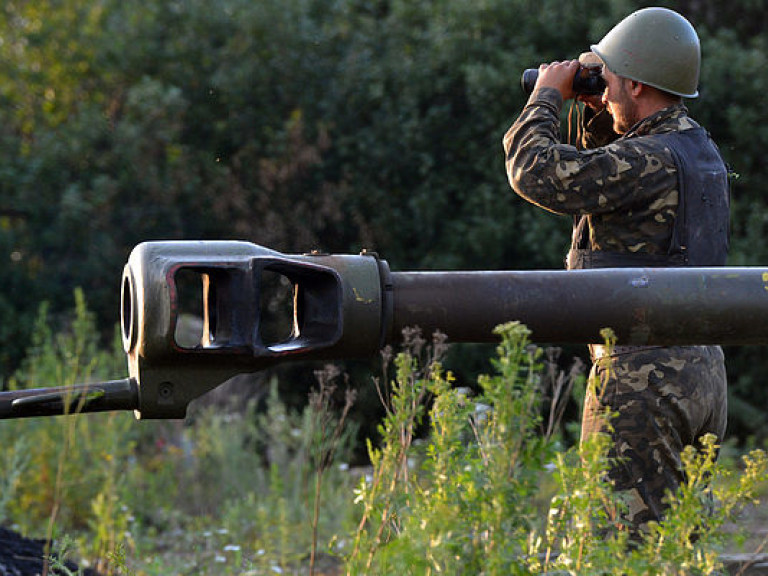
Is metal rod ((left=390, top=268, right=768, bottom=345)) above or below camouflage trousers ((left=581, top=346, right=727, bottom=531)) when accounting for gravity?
above

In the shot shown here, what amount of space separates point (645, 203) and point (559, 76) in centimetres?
53

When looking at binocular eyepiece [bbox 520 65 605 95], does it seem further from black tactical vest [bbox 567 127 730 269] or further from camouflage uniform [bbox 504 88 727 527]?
black tactical vest [bbox 567 127 730 269]

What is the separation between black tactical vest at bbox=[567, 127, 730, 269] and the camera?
161 inches

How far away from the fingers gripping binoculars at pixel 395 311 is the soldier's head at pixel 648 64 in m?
1.50

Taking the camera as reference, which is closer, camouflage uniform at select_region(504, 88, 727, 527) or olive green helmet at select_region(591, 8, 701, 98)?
camouflage uniform at select_region(504, 88, 727, 527)

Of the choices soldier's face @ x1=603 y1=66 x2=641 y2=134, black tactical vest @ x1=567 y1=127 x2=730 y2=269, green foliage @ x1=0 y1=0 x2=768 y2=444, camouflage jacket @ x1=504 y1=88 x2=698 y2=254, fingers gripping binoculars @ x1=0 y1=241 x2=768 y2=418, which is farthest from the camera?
green foliage @ x1=0 y1=0 x2=768 y2=444

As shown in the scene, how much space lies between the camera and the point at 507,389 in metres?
2.47

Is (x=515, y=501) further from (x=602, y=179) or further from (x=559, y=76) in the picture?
(x=559, y=76)

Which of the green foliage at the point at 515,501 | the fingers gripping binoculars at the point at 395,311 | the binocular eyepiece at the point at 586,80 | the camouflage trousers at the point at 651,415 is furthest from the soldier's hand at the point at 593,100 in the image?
the green foliage at the point at 515,501

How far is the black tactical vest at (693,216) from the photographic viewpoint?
13.4 ft

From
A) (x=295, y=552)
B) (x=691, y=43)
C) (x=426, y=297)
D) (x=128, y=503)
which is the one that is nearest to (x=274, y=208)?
(x=128, y=503)

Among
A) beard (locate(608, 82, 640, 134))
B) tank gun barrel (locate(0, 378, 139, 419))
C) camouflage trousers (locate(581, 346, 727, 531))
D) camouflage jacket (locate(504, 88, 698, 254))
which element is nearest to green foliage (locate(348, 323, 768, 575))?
tank gun barrel (locate(0, 378, 139, 419))

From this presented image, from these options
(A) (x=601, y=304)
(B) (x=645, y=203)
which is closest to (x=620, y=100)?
(B) (x=645, y=203)

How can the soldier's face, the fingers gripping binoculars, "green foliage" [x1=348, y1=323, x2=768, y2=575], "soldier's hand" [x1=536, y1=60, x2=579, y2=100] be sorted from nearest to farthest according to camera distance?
"green foliage" [x1=348, y1=323, x2=768, y2=575]
the fingers gripping binoculars
"soldier's hand" [x1=536, y1=60, x2=579, y2=100]
the soldier's face
